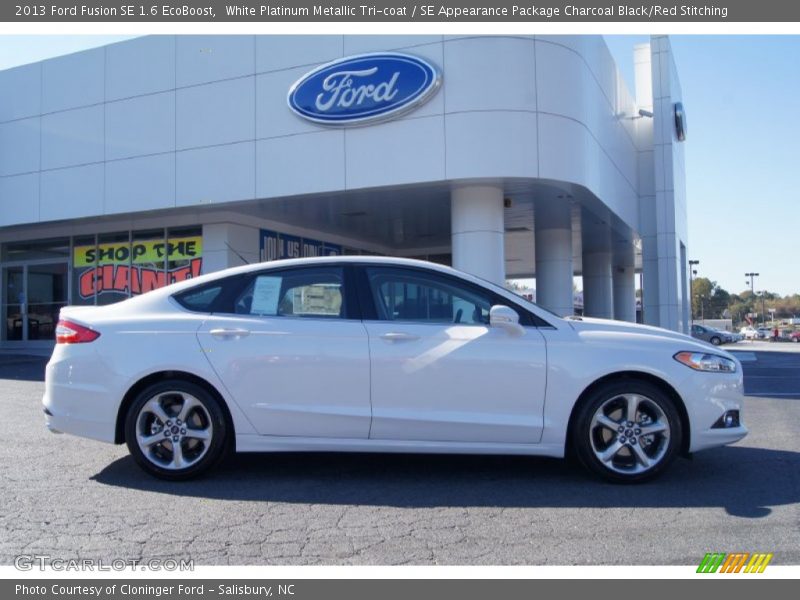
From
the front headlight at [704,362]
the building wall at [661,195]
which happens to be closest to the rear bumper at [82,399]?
the front headlight at [704,362]

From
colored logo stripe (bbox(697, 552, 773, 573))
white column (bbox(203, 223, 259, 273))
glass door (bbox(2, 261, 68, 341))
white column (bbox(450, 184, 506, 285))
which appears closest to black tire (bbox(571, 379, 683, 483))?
colored logo stripe (bbox(697, 552, 773, 573))

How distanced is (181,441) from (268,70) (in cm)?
1030

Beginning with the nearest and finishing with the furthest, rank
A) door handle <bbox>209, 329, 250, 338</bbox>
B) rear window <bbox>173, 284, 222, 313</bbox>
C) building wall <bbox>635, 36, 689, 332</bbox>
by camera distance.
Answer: door handle <bbox>209, 329, 250, 338</bbox>
rear window <bbox>173, 284, 222, 313</bbox>
building wall <bbox>635, 36, 689, 332</bbox>

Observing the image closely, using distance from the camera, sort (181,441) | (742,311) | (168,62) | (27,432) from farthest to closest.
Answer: (742,311) → (168,62) → (27,432) → (181,441)

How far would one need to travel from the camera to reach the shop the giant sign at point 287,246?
1720 centimetres

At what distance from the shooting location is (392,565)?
356cm

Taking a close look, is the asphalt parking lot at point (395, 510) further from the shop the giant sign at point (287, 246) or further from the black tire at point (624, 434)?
the shop the giant sign at point (287, 246)

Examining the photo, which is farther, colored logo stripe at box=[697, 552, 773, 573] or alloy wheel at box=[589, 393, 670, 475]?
alloy wheel at box=[589, 393, 670, 475]

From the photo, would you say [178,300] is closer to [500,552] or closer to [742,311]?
[500,552]

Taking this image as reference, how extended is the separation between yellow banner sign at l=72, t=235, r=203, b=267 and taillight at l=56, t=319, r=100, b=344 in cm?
1137

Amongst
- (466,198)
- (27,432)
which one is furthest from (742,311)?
(27,432)

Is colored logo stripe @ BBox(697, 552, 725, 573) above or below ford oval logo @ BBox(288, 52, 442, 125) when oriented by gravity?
below

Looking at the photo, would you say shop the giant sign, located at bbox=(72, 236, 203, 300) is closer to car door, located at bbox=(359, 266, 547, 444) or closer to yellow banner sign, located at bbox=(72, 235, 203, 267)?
yellow banner sign, located at bbox=(72, 235, 203, 267)

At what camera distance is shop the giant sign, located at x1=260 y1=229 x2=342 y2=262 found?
677 inches
